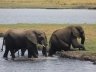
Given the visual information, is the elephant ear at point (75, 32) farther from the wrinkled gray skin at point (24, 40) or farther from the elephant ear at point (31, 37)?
the elephant ear at point (31, 37)

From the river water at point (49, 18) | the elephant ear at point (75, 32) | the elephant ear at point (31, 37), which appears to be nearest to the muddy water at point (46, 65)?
the elephant ear at point (31, 37)

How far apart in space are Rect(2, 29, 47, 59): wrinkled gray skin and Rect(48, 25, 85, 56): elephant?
1.06 m

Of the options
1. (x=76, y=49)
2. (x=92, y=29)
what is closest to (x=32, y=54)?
(x=76, y=49)

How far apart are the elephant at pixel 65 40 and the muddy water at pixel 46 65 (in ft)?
4.84

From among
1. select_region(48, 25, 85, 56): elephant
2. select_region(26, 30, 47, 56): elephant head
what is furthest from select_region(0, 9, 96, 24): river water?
select_region(26, 30, 47, 56): elephant head

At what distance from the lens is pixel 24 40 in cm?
2483

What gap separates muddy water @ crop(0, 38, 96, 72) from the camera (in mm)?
21391

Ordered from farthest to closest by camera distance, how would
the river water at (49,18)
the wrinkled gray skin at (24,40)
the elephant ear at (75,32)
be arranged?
the river water at (49,18) → the elephant ear at (75,32) → the wrinkled gray skin at (24,40)

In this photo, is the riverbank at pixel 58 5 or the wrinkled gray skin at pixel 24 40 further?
the riverbank at pixel 58 5

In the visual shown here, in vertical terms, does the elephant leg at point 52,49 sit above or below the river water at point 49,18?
below

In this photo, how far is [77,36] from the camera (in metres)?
26.2

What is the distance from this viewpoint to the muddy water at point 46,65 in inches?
842

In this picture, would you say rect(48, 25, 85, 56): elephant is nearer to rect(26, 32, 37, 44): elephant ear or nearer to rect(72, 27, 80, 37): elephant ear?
rect(72, 27, 80, 37): elephant ear

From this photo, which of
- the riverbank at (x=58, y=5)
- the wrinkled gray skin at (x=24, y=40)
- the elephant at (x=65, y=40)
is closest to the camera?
the wrinkled gray skin at (x=24, y=40)
